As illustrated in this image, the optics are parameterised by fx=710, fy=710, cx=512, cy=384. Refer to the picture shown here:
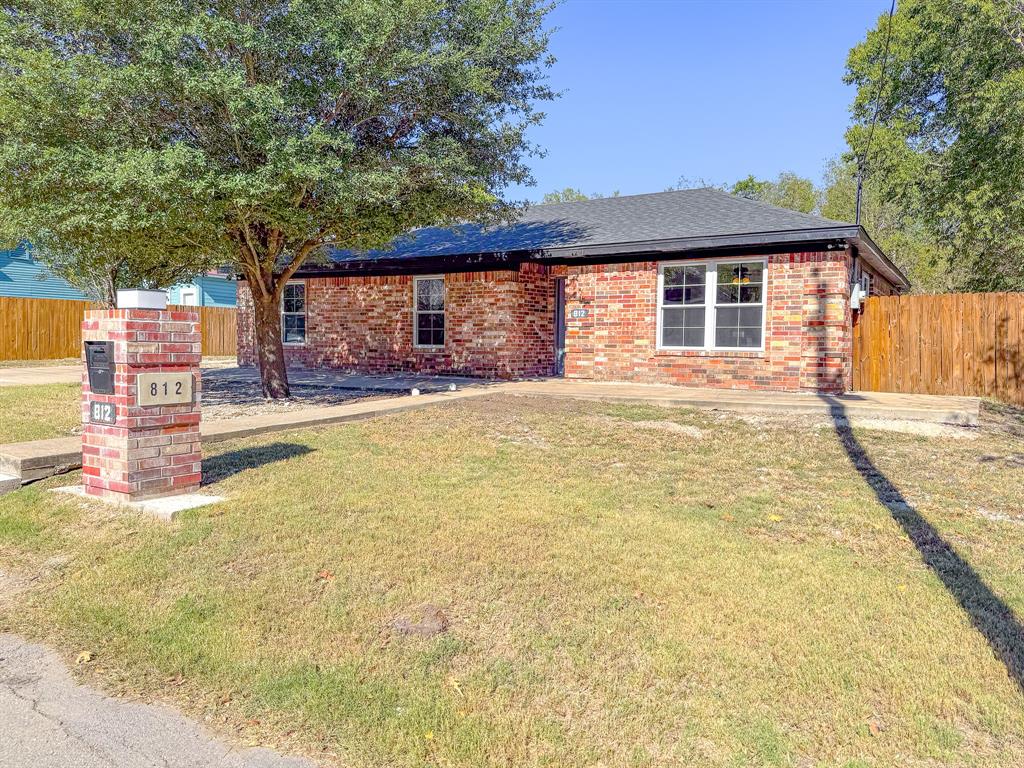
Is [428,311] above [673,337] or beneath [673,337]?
above

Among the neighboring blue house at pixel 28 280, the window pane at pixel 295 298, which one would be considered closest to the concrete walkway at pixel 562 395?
the window pane at pixel 295 298

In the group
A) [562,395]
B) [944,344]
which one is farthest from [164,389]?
[944,344]

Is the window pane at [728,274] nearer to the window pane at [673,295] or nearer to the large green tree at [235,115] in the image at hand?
the window pane at [673,295]

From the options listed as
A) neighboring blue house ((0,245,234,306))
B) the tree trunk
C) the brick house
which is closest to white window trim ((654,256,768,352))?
the brick house

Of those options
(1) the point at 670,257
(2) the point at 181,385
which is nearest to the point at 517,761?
(2) the point at 181,385

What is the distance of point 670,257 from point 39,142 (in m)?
9.56

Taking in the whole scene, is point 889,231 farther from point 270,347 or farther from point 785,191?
point 270,347

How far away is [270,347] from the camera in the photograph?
37.9ft

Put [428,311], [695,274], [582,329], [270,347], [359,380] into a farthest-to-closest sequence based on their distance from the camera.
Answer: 1. [428,311]
2. [359,380]
3. [582,329]
4. [695,274]
5. [270,347]

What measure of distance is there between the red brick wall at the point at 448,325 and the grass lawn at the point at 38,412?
593cm

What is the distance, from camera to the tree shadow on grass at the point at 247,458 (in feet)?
19.8

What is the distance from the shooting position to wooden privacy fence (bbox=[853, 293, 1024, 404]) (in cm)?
1192

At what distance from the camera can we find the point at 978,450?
7566 millimetres

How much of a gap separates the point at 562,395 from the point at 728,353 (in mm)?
3224
